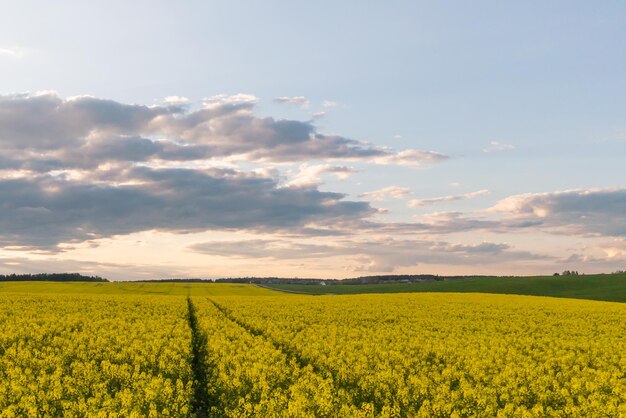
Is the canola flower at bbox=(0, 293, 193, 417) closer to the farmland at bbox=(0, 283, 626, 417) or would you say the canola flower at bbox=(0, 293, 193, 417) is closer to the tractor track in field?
the farmland at bbox=(0, 283, 626, 417)

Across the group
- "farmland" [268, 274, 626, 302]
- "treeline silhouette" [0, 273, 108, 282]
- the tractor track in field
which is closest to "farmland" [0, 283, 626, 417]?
the tractor track in field

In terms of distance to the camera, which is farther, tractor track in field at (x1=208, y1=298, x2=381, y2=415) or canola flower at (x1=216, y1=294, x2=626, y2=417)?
tractor track in field at (x1=208, y1=298, x2=381, y2=415)

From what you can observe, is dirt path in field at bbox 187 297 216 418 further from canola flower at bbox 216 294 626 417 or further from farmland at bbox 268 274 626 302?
farmland at bbox 268 274 626 302

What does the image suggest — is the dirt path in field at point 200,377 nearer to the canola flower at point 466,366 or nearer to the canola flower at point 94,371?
the canola flower at point 94,371

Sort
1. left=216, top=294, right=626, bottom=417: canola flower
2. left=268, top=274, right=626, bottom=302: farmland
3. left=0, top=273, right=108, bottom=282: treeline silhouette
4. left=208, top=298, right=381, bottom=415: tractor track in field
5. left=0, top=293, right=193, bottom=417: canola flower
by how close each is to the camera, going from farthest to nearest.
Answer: left=0, top=273, right=108, bottom=282: treeline silhouette, left=268, top=274, right=626, bottom=302: farmland, left=208, top=298, right=381, bottom=415: tractor track in field, left=216, top=294, right=626, bottom=417: canola flower, left=0, top=293, right=193, bottom=417: canola flower

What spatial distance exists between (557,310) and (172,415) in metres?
44.7

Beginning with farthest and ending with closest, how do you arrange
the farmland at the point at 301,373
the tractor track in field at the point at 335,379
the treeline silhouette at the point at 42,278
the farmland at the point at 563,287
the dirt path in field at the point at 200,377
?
the treeline silhouette at the point at 42,278, the farmland at the point at 563,287, the dirt path in field at the point at 200,377, the tractor track in field at the point at 335,379, the farmland at the point at 301,373

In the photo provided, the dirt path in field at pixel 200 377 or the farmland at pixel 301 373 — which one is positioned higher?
the farmland at pixel 301 373

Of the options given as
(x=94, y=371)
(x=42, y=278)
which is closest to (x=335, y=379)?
(x=94, y=371)

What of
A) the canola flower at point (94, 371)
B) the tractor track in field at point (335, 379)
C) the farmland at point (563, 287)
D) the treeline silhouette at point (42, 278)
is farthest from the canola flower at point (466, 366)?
the treeline silhouette at point (42, 278)

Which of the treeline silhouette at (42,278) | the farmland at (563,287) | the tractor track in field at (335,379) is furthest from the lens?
the treeline silhouette at (42,278)

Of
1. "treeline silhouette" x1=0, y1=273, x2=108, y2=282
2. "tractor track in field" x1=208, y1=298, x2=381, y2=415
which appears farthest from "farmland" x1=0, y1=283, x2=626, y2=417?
"treeline silhouette" x1=0, y1=273, x2=108, y2=282

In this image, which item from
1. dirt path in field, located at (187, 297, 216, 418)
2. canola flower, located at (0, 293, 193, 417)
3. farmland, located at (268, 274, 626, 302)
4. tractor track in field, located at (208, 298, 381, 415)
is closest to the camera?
canola flower, located at (0, 293, 193, 417)

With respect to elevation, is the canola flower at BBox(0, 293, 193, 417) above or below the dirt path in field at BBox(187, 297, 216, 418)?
above
